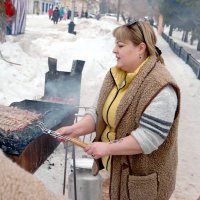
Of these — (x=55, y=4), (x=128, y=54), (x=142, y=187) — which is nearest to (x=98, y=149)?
(x=142, y=187)

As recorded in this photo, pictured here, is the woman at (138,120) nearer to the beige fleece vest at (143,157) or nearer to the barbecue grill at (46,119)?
the beige fleece vest at (143,157)

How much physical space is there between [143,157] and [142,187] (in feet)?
0.62

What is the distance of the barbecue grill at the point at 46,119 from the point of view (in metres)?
3.85

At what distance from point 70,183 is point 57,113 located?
2357 millimetres

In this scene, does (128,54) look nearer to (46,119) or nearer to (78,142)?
(78,142)

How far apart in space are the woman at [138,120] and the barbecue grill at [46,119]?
1706 millimetres

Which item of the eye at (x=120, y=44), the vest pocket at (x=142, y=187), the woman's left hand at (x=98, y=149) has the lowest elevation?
the vest pocket at (x=142, y=187)

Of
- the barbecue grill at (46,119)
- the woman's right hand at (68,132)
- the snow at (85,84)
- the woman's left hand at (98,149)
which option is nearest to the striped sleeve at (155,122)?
the woman's left hand at (98,149)

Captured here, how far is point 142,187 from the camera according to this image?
2248 mm

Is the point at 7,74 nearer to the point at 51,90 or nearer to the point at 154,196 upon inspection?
the point at 51,90

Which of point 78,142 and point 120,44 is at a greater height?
point 120,44

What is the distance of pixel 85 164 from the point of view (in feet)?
11.8

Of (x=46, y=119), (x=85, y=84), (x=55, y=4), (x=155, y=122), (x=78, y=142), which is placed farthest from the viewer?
(x=55, y=4)

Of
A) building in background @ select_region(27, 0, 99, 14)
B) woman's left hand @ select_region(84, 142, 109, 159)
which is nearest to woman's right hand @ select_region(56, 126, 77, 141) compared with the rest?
woman's left hand @ select_region(84, 142, 109, 159)
